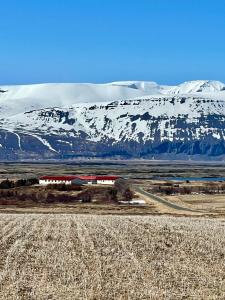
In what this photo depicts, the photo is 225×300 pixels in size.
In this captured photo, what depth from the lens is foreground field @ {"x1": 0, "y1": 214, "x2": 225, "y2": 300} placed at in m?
21.2

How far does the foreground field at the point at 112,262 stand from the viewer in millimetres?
21188

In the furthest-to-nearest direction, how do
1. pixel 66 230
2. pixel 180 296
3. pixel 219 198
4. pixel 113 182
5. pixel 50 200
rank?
1. pixel 113 182
2. pixel 219 198
3. pixel 50 200
4. pixel 66 230
5. pixel 180 296

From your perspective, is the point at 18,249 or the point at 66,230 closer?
the point at 18,249

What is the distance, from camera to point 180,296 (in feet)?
67.7

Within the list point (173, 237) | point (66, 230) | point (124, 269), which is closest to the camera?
point (124, 269)

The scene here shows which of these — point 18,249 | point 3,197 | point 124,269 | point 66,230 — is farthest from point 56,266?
point 3,197

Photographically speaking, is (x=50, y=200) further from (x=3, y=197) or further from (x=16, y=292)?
(x=16, y=292)

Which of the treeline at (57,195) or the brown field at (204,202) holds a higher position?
the treeline at (57,195)

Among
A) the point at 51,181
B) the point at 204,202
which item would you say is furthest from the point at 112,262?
the point at 51,181

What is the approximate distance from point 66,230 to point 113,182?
9054 cm

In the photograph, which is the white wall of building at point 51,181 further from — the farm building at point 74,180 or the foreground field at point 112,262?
the foreground field at point 112,262

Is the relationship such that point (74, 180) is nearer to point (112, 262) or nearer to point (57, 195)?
point (57, 195)

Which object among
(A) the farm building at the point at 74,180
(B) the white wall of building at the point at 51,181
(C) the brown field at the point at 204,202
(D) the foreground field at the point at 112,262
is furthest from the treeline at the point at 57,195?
(D) the foreground field at the point at 112,262

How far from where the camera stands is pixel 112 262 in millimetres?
26172
